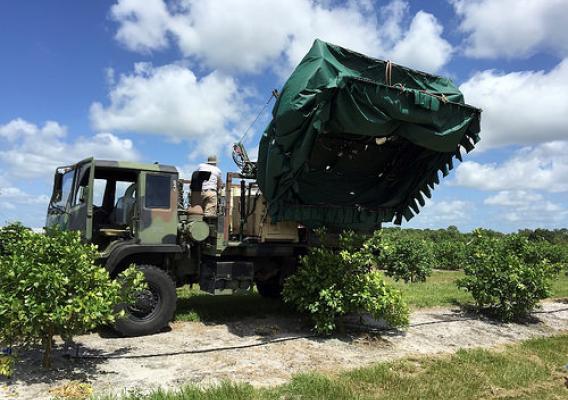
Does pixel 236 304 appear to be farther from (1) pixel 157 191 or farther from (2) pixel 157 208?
(1) pixel 157 191

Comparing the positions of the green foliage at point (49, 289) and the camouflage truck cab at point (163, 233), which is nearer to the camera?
the green foliage at point (49, 289)

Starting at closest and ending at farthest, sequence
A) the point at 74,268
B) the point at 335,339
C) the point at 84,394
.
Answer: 1. the point at 84,394
2. the point at 74,268
3. the point at 335,339

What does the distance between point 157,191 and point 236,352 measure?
284 centimetres

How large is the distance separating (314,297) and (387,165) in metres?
2.68

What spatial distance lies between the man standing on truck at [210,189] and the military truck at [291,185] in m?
0.12

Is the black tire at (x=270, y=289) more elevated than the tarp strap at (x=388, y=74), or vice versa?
the tarp strap at (x=388, y=74)

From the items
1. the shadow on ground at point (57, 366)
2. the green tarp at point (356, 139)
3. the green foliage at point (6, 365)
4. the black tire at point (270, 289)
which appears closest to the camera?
the green foliage at point (6, 365)

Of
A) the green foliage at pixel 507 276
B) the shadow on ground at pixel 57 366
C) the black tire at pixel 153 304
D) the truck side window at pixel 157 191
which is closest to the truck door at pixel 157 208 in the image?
the truck side window at pixel 157 191

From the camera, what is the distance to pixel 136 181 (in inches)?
306

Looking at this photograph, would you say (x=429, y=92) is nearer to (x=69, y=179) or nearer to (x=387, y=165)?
(x=387, y=165)

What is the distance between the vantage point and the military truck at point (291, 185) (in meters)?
6.41

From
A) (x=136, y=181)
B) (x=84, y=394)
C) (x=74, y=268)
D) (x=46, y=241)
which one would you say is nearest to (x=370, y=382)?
(x=84, y=394)

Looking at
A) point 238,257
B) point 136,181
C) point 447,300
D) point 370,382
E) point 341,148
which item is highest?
point 341,148

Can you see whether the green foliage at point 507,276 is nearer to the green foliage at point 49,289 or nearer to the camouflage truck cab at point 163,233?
the camouflage truck cab at point 163,233
